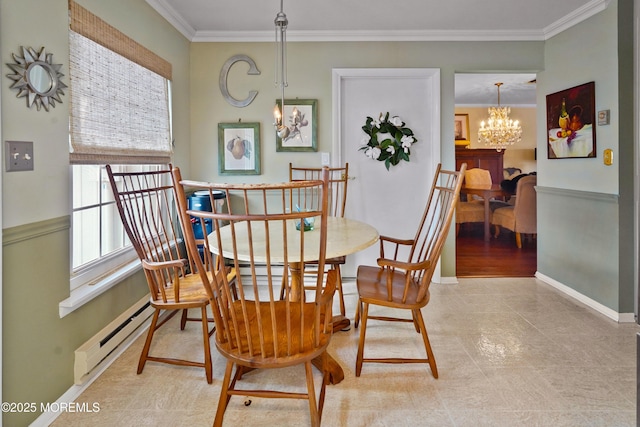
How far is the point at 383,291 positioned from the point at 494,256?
3.35 meters

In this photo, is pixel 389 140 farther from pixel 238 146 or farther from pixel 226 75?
pixel 226 75

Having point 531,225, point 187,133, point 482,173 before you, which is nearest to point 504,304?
point 531,225

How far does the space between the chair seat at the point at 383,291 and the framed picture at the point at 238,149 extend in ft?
5.86

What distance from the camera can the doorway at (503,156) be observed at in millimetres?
4402

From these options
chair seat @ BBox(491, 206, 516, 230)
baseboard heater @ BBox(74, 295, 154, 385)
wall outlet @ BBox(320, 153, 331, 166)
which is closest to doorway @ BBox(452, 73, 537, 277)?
chair seat @ BBox(491, 206, 516, 230)

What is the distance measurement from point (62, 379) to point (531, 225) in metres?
5.32

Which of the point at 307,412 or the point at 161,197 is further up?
the point at 161,197

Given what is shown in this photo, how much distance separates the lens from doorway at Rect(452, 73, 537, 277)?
440 centimetres

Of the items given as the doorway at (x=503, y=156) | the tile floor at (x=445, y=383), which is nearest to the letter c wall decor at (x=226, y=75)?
the tile floor at (x=445, y=383)

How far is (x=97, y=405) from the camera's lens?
1.83 metres

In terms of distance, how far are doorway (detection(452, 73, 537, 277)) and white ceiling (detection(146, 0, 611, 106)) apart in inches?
32.9

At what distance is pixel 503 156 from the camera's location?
24.6 ft

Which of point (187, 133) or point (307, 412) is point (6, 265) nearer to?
point (307, 412)

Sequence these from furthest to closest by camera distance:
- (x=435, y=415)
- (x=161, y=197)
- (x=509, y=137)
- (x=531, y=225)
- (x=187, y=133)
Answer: (x=509, y=137) < (x=531, y=225) < (x=187, y=133) < (x=161, y=197) < (x=435, y=415)
